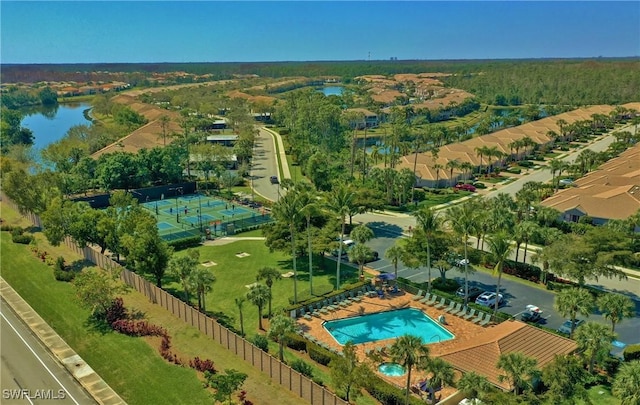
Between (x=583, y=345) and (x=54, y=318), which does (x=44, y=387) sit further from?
(x=583, y=345)

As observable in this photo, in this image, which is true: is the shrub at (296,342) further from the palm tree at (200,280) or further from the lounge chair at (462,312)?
the lounge chair at (462,312)

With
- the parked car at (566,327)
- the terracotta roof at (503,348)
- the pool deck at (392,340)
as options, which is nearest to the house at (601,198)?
the parked car at (566,327)

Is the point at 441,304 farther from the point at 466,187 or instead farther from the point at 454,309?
the point at 466,187

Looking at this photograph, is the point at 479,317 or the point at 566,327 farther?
the point at 479,317

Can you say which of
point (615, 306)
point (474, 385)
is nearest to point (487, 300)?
point (615, 306)

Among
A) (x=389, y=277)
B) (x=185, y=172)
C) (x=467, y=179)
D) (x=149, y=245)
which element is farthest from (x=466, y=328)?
(x=185, y=172)
